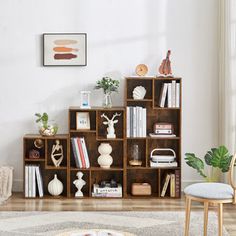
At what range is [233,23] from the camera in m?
5.84

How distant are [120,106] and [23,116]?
1.05m

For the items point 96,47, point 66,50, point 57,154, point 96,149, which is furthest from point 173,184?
point 66,50

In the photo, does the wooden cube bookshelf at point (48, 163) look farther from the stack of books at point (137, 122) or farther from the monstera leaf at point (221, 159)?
the monstera leaf at point (221, 159)

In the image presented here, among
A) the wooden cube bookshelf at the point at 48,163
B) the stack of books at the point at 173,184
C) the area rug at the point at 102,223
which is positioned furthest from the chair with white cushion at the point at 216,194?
the wooden cube bookshelf at the point at 48,163

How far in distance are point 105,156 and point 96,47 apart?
3.83 ft

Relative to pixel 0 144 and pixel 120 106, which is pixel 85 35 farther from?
pixel 0 144

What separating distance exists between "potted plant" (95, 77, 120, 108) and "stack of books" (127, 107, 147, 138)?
25 centimetres

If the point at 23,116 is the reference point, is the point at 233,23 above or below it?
above

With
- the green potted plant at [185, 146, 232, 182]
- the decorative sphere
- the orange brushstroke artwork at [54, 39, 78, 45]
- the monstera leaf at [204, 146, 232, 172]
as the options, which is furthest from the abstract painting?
the monstera leaf at [204, 146, 232, 172]

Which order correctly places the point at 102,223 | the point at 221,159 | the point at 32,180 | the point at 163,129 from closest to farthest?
the point at 102,223 → the point at 221,159 → the point at 32,180 → the point at 163,129

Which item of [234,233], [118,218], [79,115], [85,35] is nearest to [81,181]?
[79,115]

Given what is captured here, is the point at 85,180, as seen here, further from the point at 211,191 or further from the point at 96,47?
the point at 211,191

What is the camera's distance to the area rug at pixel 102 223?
4.59 m

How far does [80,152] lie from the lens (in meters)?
5.95
